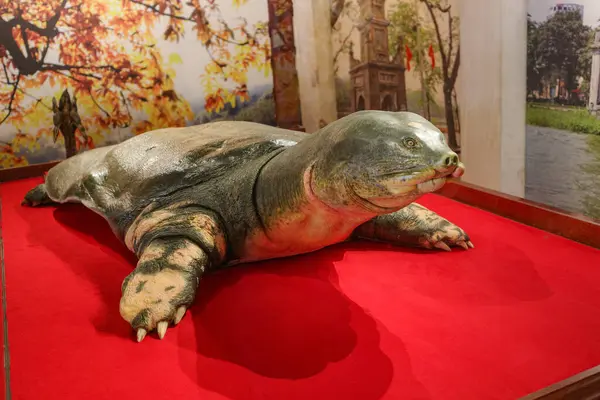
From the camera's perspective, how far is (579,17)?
1965mm

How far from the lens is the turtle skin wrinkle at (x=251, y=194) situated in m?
Answer: 1.14

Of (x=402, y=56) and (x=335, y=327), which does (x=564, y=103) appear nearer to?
(x=402, y=56)

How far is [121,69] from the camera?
337cm

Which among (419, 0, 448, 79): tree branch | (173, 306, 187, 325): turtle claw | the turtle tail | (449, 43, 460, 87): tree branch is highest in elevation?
(419, 0, 448, 79): tree branch

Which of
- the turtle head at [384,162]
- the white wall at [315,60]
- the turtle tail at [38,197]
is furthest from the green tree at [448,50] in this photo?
the turtle tail at [38,197]

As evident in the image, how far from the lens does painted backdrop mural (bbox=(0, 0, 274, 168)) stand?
10.4 feet

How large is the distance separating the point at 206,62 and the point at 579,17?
7.74ft

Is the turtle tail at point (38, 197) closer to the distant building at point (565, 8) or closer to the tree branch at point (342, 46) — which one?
the tree branch at point (342, 46)

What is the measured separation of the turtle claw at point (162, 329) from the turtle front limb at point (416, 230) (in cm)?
80

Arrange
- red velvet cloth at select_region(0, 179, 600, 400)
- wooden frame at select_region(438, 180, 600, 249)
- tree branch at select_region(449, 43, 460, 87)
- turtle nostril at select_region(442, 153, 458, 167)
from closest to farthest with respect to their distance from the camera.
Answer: red velvet cloth at select_region(0, 179, 600, 400) < turtle nostril at select_region(442, 153, 458, 167) < wooden frame at select_region(438, 180, 600, 249) < tree branch at select_region(449, 43, 460, 87)

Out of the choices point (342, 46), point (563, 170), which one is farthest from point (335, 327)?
point (342, 46)

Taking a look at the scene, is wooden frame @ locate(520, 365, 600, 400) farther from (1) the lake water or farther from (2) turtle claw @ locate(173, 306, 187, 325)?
(1) the lake water

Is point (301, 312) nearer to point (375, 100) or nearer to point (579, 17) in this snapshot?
point (579, 17)

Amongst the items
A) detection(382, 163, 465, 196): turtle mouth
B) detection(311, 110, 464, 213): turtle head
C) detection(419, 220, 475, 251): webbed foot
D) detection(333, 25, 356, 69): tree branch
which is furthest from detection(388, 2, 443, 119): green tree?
detection(382, 163, 465, 196): turtle mouth
